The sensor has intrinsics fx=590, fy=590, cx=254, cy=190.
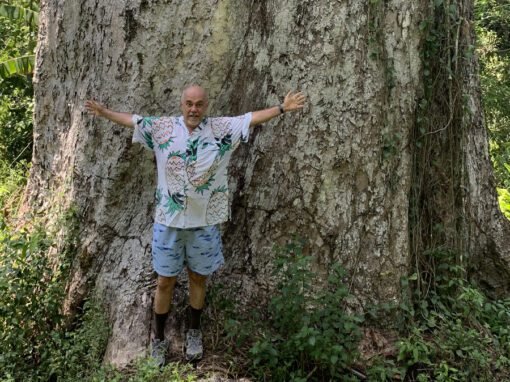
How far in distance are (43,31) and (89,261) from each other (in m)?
2.27

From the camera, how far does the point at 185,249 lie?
4020 millimetres

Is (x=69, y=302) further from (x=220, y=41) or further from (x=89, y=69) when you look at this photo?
(x=220, y=41)

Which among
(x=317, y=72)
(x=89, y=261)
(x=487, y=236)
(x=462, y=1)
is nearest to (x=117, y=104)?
(x=89, y=261)

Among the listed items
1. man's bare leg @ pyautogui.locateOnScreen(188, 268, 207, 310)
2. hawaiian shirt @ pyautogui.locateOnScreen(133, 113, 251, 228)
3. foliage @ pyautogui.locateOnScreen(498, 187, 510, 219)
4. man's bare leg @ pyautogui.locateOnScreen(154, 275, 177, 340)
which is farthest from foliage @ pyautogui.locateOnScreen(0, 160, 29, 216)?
foliage @ pyautogui.locateOnScreen(498, 187, 510, 219)

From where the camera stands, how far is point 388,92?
4312 mm

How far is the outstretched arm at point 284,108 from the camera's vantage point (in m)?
3.80

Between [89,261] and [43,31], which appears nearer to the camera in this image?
[89,261]

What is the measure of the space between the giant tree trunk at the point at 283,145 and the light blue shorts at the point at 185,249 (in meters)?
0.57

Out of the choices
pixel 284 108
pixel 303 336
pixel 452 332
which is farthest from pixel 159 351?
pixel 452 332

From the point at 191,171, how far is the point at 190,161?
0.06 metres

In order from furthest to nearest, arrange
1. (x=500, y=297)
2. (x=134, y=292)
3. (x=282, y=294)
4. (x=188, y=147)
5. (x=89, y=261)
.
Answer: (x=500, y=297)
(x=89, y=261)
(x=134, y=292)
(x=282, y=294)
(x=188, y=147)

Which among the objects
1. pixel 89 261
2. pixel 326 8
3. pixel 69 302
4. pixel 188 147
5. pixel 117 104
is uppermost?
pixel 326 8

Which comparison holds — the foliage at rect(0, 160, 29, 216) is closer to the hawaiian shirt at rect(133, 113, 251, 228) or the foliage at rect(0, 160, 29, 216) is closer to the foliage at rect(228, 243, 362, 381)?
the hawaiian shirt at rect(133, 113, 251, 228)

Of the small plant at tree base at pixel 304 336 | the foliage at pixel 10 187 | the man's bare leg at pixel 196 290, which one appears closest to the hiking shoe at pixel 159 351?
the man's bare leg at pixel 196 290
